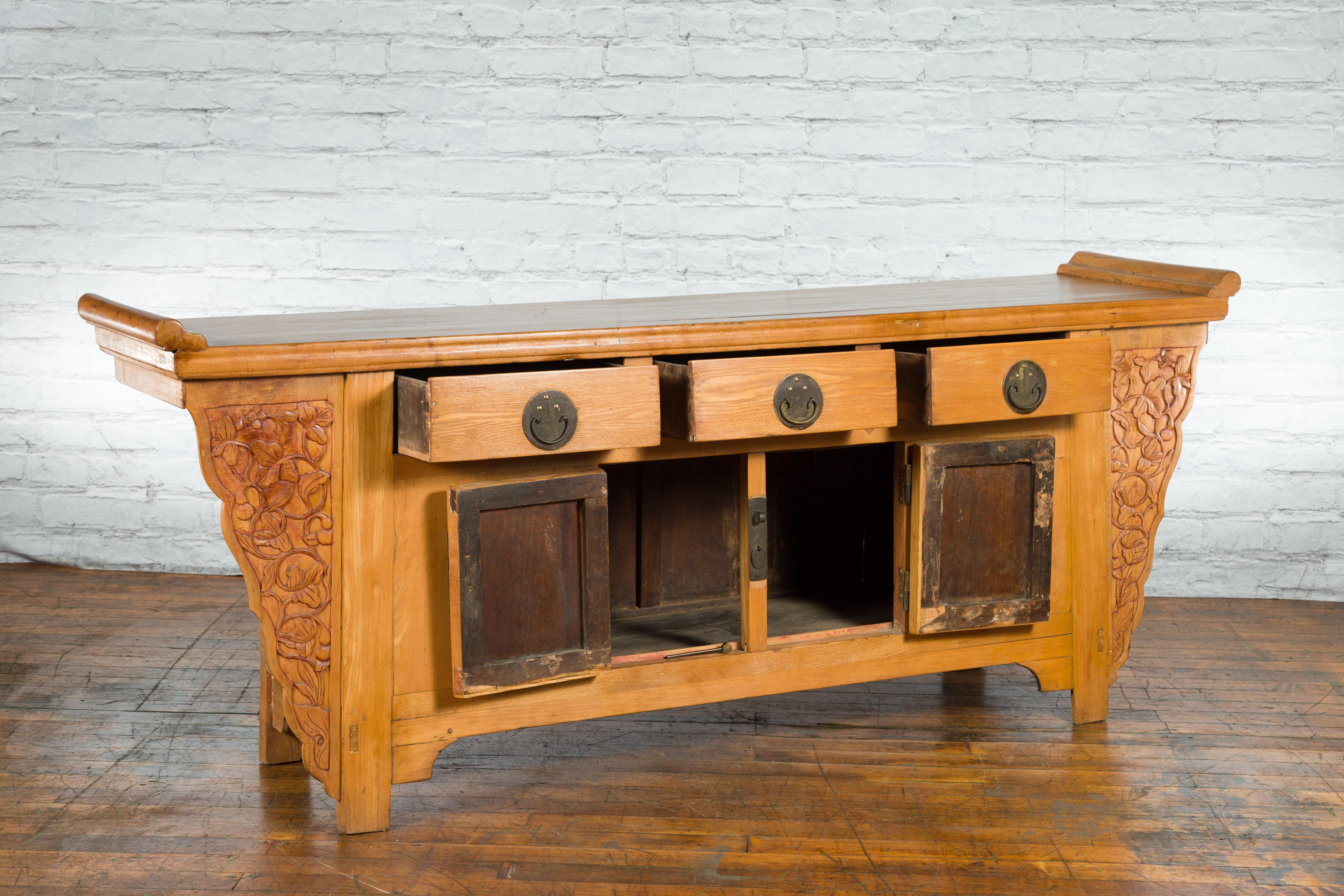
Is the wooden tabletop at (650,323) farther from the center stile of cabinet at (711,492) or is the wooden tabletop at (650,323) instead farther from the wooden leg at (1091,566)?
the wooden leg at (1091,566)

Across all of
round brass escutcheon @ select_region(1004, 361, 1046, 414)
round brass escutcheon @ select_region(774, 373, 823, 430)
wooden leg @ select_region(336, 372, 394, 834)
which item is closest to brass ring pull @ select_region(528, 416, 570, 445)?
wooden leg @ select_region(336, 372, 394, 834)

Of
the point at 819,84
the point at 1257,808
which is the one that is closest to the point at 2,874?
the point at 1257,808

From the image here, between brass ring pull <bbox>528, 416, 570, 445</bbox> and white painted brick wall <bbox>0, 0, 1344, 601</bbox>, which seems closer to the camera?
brass ring pull <bbox>528, 416, 570, 445</bbox>

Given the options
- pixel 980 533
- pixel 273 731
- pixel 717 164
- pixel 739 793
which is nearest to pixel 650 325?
pixel 980 533

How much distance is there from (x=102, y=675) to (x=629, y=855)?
4.51 ft

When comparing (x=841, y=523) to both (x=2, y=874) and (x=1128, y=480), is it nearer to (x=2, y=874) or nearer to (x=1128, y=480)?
(x=1128, y=480)

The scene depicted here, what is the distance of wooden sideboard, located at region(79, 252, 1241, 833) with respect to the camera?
1.96m

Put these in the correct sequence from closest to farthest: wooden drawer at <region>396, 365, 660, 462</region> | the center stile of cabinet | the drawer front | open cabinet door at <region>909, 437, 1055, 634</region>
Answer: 1. wooden drawer at <region>396, 365, 660, 462</region>
2. the center stile of cabinet
3. the drawer front
4. open cabinet door at <region>909, 437, 1055, 634</region>

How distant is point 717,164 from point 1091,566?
4.84 ft

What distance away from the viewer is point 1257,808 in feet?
7.12

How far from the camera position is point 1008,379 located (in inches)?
86.6

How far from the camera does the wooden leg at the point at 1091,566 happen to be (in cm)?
244

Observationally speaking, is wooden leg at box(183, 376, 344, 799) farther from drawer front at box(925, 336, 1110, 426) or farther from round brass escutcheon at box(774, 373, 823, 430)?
drawer front at box(925, 336, 1110, 426)

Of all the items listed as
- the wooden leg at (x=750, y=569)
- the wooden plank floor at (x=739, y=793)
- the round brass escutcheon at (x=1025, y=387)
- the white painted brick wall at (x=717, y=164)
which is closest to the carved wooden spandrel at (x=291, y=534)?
the wooden plank floor at (x=739, y=793)
